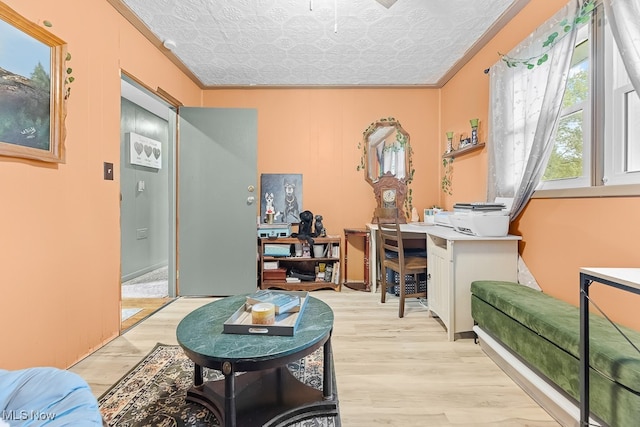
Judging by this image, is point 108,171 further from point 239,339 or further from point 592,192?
point 592,192

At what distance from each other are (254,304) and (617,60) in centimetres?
228

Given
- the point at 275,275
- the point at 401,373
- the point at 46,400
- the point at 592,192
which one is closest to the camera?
the point at 46,400

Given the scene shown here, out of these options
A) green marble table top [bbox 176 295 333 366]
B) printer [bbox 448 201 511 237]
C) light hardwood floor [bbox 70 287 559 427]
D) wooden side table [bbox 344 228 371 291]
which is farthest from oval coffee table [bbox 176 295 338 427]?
wooden side table [bbox 344 228 371 291]

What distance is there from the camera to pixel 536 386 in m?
1.46

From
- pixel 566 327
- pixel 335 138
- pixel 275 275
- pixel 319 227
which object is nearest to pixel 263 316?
pixel 566 327

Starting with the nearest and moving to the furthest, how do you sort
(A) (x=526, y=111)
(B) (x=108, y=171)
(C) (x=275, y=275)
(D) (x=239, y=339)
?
(D) (x=239, y=339) < (A) (x=526, y=111) < (B) (x=108, y=171) < (C) (x=275, y=275)

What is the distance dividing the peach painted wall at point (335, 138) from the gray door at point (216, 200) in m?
0.56

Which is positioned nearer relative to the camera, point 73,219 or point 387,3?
point 73,219

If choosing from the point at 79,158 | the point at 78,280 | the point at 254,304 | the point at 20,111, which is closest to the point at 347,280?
the point at 254,304

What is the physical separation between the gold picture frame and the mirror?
2.86 m

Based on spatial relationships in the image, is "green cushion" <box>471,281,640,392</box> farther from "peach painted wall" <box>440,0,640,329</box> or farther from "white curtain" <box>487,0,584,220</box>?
"white curtain" <box>487,0,584,220</box>

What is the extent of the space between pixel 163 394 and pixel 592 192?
101 inches

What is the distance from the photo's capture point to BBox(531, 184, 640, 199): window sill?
1.40 metres

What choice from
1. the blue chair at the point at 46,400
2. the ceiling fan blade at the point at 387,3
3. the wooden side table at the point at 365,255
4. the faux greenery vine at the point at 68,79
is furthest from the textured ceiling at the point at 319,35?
the blue chair at the point at 46,400
